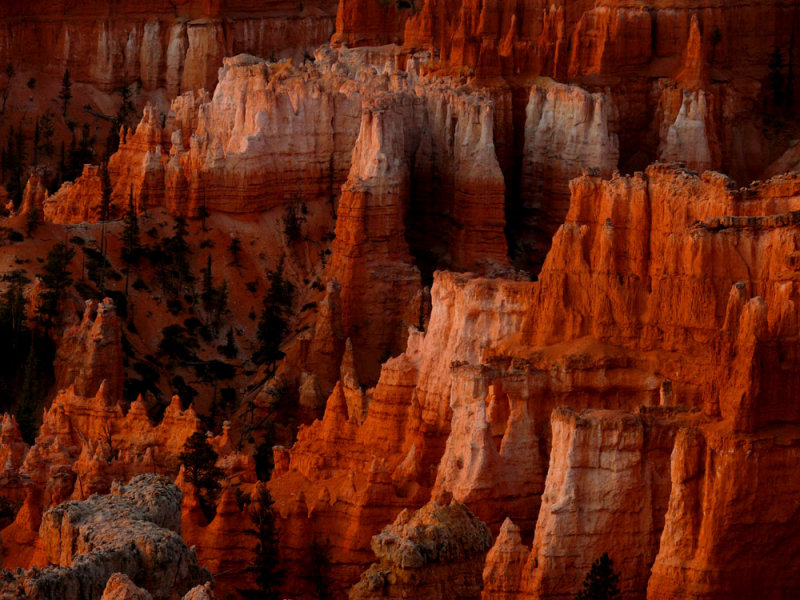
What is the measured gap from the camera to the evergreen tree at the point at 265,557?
54500mm

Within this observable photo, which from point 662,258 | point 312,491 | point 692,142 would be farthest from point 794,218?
point 692,142

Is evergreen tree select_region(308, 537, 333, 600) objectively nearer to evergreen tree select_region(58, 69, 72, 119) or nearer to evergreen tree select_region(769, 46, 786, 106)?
evergreen tree select_region(769, 46, 786, 106)

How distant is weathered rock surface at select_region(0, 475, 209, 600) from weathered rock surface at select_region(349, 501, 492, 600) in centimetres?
323

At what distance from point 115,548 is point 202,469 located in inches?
790

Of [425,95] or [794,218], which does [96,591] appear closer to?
[794,218]

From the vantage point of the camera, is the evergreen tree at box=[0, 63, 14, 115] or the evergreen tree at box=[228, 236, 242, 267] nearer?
the evergreen tree at box=[228, 236, 242, 267]

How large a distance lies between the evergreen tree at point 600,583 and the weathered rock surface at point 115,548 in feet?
22.1

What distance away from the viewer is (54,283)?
77938 mm

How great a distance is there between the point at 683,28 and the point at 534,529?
4688 centimetres

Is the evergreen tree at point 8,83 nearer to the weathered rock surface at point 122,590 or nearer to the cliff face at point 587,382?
the cliff face at point 587,382

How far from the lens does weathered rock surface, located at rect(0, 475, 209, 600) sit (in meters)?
41.5

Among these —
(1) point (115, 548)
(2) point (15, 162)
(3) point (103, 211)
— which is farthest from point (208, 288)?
(1) point (115, 548)

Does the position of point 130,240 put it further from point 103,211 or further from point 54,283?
point 54,283

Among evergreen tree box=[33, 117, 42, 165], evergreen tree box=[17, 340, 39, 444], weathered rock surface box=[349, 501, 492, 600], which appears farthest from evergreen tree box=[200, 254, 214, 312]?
weathered rock surface box=[349, 501, 492, 600]
